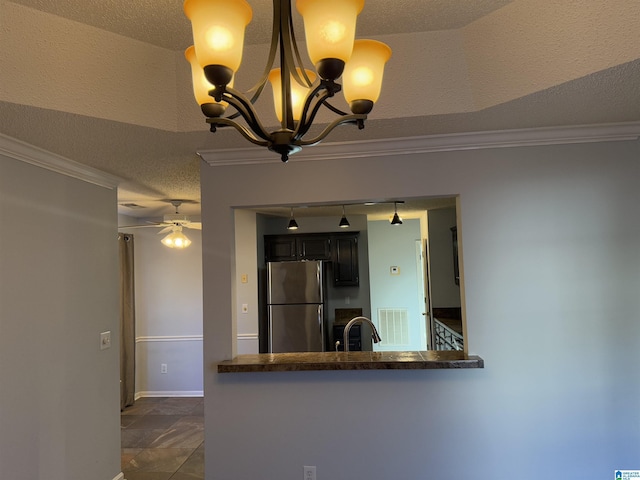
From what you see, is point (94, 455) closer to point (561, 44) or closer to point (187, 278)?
point (187, 278)

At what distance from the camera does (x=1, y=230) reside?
2035mm

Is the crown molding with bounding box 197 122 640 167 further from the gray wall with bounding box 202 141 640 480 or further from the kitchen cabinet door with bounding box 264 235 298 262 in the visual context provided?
the kitchen cabinet door with bounding box 264 235 298 262

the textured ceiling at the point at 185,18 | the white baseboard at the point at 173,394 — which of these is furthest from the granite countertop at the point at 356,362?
the white baseboard at the point at 173,394

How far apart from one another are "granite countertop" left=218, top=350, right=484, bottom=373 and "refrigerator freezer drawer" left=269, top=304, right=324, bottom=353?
7.56 feet

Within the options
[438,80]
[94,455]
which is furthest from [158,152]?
[94,455]

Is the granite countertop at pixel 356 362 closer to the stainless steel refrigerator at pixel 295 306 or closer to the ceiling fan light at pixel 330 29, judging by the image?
the ceiling fan light at pixel 330 29

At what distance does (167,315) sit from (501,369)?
4.27 meters

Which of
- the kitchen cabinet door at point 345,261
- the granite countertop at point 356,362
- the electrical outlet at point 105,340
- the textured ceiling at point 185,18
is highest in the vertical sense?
the textured ceiling at point 185,18

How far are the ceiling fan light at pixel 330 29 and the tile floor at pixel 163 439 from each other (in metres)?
3.23

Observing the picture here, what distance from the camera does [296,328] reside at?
4.73 m

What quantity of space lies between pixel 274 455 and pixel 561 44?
249 cm

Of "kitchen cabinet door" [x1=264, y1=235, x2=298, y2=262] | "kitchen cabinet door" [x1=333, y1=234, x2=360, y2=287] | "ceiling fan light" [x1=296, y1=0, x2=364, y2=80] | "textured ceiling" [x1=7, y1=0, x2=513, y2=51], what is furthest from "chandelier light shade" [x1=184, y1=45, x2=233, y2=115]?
"kitchen cabinet door" [x1=333, y1=234, x2=360, y2=287]

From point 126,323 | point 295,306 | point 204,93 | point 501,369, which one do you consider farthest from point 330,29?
point 126,323

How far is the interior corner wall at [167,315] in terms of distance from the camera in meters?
5.21
